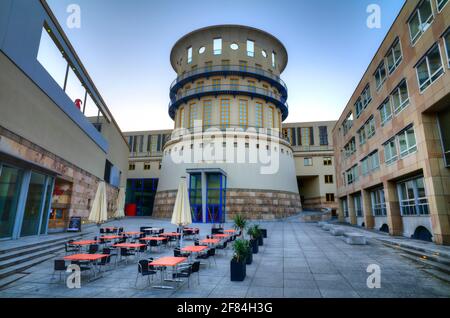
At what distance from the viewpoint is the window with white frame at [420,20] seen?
12984 millimetres

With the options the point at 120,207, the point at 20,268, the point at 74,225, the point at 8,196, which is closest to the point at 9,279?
the point at 20,268

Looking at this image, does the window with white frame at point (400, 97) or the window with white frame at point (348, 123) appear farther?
the window with white frame at point (348, 123)

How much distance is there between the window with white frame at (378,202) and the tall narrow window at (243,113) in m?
18.3

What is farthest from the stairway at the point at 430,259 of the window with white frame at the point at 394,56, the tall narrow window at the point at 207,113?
the tall narrow window at the point at 207,113

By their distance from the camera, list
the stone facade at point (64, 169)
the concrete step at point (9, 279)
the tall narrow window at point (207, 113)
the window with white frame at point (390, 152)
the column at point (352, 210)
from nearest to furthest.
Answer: the concrete step at point (9, 279), the stone facade at point (64, 169), the window with white frame at point (390, 152), the column at point (352, 210), the tall narrow window at point (207, 113)

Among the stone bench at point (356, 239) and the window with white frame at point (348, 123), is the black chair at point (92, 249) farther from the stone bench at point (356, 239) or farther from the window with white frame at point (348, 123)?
the window with white frame at point (348, 123)

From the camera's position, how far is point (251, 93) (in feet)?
119

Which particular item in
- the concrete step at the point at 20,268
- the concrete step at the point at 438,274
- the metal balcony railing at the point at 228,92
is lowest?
the concrete step at the point at 20,268

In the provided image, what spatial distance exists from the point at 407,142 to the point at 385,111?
4.40 metres

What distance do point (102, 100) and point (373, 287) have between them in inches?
1146

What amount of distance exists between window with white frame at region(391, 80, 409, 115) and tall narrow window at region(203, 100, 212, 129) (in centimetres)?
2300

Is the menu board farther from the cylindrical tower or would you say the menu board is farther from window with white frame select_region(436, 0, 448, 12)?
window with white frame select_region(436, 0, 448, 12)

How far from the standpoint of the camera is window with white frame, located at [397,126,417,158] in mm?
14914
